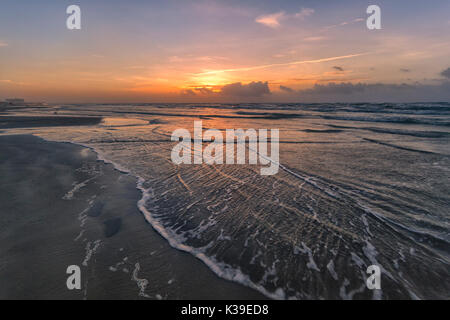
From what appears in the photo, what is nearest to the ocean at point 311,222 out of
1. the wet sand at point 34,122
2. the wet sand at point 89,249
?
the wet sand at point 89,249

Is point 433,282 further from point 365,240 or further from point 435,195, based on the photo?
point 435,195

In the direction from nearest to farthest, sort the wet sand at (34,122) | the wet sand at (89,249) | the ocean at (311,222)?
the wet sand at (89,249), the ocean at (311,222), the wet sand at (34,122)

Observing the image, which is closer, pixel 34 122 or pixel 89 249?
pixel 89 249

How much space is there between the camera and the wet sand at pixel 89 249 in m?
3.06

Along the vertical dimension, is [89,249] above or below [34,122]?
below

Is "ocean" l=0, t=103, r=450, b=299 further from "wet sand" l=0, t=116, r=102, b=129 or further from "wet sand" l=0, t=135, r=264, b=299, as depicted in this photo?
"wet sand" l=0, t=116, r=102, b=129

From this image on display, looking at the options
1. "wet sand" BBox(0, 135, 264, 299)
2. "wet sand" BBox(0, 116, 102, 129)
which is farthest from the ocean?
"wet sand" BBox(0, 116, 102, 129)

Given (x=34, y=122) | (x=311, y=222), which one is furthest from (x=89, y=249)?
(x=34, y=122)

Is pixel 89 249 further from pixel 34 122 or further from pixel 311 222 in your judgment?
pixel 34 122

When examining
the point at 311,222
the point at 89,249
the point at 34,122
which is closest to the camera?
the point at 89,249

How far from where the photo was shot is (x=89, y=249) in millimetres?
3830

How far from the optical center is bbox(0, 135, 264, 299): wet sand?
3.06 metres

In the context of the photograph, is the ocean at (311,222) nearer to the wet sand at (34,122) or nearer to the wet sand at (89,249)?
the wet sand at (89,249)
